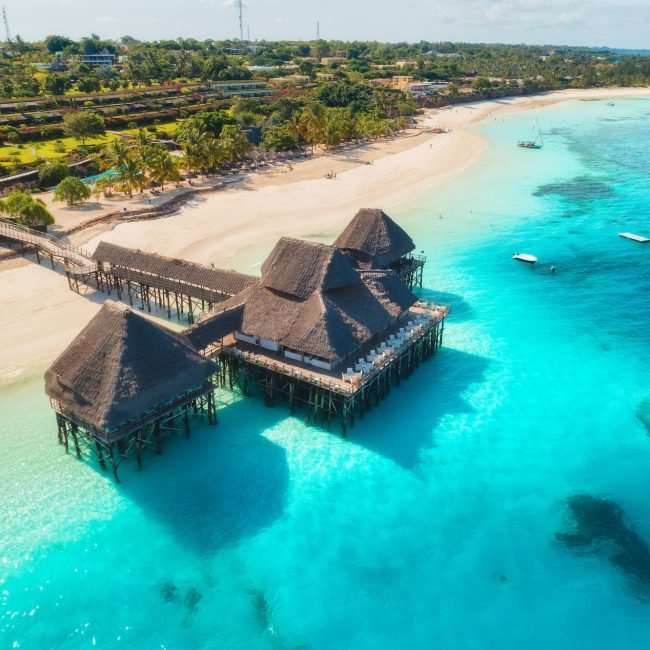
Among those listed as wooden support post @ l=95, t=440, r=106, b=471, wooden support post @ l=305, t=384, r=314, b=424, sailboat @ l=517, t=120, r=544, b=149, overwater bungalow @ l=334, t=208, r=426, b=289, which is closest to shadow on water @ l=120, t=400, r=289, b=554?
wooden support post @ l=95, t=440, r=106, b=471

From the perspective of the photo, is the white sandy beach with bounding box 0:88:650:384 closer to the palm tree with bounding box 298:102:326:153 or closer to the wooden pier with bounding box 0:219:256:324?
the wooden pier with bounding box 0:219:256:324

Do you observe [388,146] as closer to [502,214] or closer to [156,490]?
[502,214]

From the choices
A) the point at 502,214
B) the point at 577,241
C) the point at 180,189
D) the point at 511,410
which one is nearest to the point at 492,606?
the point at 511,410

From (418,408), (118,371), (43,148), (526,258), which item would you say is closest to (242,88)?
(43,148)

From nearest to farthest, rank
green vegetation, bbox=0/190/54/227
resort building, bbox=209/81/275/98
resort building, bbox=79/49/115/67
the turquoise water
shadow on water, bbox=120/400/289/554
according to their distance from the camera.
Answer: the turquoise water < shadow on water, bbox=120/400/289/554 < green vegetation, bbox=0/190/54/227 < resort building, bbox=209/81/275/98 < resort building, bbox=79/49/115/67

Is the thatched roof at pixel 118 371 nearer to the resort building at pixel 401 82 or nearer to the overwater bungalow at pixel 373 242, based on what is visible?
the overwater bungalow at pixel 373 242

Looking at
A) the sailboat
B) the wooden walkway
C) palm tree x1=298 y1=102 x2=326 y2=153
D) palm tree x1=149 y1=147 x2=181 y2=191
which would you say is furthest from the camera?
the sailboat
